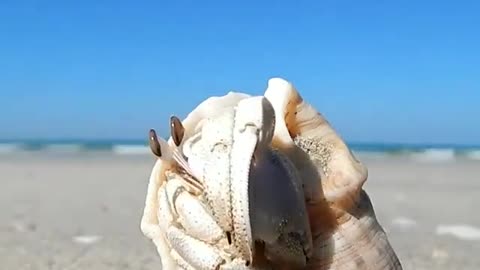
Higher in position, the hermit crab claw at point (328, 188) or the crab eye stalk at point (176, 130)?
the crab eye stalk at point (176, 130)

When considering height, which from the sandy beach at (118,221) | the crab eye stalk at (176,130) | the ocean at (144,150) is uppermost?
the crab eye stalk at (176,130)

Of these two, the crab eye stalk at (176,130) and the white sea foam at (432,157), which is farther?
the white sea foam at (432,157)

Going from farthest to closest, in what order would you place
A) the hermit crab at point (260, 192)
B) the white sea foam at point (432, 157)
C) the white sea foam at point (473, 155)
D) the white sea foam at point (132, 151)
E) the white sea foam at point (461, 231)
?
1. the white sea foam at point (132, 151)
2. the white sea foam at point (473, 155)
3. the white sea foam at point (432, 157)
4. the white sea foam at point (461, 231)
5. the hermit crab at point (260, 192)

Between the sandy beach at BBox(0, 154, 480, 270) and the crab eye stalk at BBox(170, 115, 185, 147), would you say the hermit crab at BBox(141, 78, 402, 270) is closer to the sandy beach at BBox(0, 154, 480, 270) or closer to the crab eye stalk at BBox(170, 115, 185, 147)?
the crab eye stalk at BBox(170, 115, 185, 147)

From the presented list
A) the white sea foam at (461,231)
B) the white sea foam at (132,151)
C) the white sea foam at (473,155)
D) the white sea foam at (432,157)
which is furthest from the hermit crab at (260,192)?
the white sea foam at (132,151)

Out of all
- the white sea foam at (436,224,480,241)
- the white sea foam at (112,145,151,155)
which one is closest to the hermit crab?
the white sea foam at (436,224,480,241)

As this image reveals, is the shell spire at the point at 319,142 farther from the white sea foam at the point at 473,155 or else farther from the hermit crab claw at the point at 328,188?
the white sea foam at the point at 473,155

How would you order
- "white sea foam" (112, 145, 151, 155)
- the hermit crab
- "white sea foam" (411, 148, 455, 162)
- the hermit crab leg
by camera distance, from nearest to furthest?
the hermit crab < the hermit crab leg < "white sea foam" (411, 148, 455, 162) < "white sea foam" (112, 145, 151, 155)
